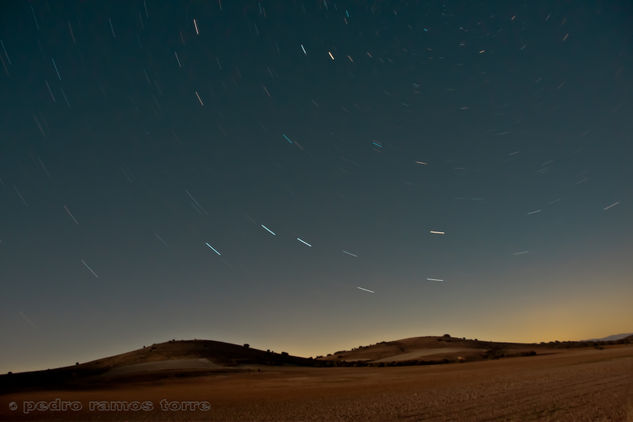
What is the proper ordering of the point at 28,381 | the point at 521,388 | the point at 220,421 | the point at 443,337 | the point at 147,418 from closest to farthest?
the point at 220,421, the point at 147,418, the point at 521,388, the point at 28,381, the point at 443,337

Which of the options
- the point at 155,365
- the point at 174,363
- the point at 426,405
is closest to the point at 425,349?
the point at 174,363

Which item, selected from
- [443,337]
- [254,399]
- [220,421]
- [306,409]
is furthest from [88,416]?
[443,337]

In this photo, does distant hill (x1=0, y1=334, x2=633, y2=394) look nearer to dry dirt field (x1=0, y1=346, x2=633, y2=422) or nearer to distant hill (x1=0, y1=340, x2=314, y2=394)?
distant hill (x1=0, y1=340, x2=314, y2=394)

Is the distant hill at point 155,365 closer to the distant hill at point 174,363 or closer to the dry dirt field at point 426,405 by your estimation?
the distant hill at point 174,363

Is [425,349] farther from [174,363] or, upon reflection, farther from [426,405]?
[426,405]

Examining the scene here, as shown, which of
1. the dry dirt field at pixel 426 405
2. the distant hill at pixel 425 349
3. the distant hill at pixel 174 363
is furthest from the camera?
the distant hill at pixel 425 349

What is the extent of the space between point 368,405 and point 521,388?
33.1 ft

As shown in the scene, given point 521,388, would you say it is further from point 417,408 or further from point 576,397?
point 417,408

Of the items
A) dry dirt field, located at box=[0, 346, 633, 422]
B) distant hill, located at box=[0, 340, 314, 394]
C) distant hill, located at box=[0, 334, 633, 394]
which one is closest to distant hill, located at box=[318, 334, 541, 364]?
distant hill, located at box=[0, 334, 633, 394]

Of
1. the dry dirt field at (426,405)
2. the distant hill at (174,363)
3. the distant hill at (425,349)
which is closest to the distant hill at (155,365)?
the distant hill at (174,363)

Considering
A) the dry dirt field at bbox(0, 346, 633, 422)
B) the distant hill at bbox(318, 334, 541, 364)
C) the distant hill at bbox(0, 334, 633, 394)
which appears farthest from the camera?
the distant hill at bbox(318, 334, 541, 364)

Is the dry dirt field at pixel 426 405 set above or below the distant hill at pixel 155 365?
below

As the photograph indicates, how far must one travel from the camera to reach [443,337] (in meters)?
134

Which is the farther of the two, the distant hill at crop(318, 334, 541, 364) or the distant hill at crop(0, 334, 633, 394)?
the distant hill at crop(318, 334, 541, 364)
